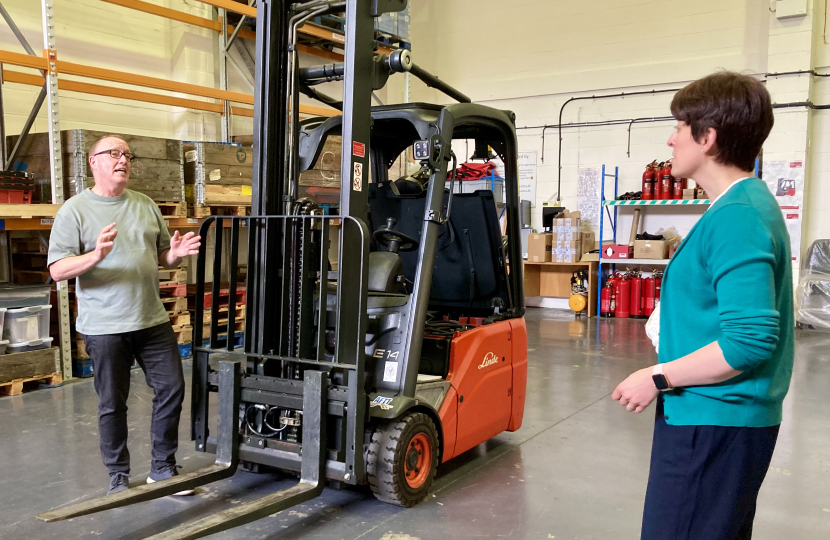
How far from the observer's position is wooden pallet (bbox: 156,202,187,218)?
732 centimetres

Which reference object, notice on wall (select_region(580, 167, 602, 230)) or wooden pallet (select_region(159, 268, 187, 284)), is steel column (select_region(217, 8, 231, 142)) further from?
notice on wall (select_region(580, 167, 602, 230))

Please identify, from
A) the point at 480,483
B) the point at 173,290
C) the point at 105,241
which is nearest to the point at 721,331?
the point at 480,483

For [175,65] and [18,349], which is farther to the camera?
[175,65]

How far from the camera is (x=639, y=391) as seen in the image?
1.77m

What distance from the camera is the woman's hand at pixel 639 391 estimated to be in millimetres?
1757

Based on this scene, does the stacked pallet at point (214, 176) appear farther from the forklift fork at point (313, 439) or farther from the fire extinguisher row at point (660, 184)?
the fire extinguisher row at point (660, 184)

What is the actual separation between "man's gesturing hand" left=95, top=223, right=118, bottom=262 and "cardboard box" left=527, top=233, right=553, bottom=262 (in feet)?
30.5

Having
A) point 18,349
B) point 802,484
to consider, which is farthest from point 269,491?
point 18,349

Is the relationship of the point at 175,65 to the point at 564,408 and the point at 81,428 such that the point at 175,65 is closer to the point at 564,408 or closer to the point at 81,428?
the point at 81,428

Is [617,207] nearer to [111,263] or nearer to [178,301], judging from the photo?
[178,301]

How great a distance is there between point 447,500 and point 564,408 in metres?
2.28

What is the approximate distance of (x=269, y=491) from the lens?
3924mm

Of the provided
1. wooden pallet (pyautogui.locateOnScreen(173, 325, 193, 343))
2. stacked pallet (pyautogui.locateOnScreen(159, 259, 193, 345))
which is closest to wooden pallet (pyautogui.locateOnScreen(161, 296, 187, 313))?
stacked pallet (pyautogui.locateOnScreen(159, 259, 193, 345))

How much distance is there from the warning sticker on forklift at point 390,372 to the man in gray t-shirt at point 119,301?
3.90ft
